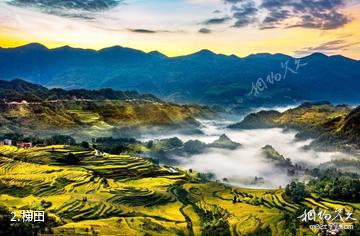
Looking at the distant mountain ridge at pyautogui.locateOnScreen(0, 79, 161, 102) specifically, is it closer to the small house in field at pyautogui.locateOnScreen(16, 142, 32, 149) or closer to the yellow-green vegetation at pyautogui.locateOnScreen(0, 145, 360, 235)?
the small house in field at pyautogui.locateOnScreen(16, 142, 32, 149)

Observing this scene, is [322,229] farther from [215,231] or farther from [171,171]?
[171,171]

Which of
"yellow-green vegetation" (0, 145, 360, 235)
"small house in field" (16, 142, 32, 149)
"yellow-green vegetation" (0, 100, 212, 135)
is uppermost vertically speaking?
"small house in field" (16, 142, 32, 149)

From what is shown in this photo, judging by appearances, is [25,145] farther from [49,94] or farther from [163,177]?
[49,94]

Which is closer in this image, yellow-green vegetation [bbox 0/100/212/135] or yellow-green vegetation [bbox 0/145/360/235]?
yellow-green vegetation [bbox 0/145/360/235]

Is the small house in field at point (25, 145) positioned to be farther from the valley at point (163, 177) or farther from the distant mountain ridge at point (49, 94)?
the distant mountain ridge at point (49, 94)

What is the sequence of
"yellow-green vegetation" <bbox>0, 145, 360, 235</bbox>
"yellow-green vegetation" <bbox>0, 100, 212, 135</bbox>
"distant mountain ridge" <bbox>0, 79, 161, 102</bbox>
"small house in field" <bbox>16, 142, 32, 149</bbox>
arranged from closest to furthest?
1. "yellow-green vegetation" <bbox>0, 145, 360, 235</bbox>
2. "small house in field" <bbox>16, 142, 32, 149</bbox>
3. "yellow-green vegetation" <bbox>0, 100, 212, 135</bbox>
4. "distant mountain ridge" <bbox>0, 79, 161, 102</bbox>

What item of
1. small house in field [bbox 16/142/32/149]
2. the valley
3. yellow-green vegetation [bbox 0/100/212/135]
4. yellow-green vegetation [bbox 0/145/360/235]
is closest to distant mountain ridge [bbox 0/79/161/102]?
the valley

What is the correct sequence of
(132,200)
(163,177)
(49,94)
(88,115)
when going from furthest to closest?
(49,94) → (88,115) → (163,177) → (132,200)

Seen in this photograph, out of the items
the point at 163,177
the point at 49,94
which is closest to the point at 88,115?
the point at 49,94

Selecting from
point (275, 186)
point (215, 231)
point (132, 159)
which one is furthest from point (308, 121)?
point (215, 231)

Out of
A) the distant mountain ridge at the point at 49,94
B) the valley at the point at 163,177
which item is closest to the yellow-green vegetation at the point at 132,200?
the valley at the point at 163,177
